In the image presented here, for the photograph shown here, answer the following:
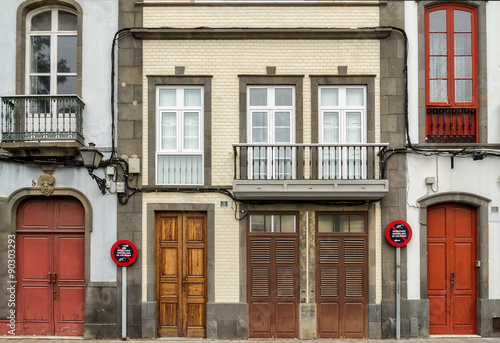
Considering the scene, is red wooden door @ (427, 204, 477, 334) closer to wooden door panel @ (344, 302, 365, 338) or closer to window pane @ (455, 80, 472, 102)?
wooden door panel @ (344, 302, 365, 338)

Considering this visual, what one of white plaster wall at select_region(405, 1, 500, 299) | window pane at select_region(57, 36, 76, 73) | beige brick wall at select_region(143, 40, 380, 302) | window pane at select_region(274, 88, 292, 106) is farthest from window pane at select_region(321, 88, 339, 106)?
window pane at select_region(57, 36, 76, 73)

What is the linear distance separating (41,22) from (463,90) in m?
10.0

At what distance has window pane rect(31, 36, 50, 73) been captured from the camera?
367 inches

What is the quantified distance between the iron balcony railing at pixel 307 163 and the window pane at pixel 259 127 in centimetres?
30

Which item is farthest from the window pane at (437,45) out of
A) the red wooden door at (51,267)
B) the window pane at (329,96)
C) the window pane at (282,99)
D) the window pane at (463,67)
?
the red wooden door at (51,267)

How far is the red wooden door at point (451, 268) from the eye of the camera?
8891 millimetres

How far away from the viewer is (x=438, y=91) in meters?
9.07

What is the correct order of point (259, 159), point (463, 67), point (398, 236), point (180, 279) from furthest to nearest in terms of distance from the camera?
point (463, 67)
point (180, 279)
point (259, 159)
point (398, 236)

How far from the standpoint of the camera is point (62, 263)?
9.01 metres

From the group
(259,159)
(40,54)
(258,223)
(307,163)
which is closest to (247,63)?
(259,159)

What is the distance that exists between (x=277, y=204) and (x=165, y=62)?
4.12m

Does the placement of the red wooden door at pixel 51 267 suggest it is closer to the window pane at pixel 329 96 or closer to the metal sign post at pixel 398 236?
the window pane at pixel 329 96

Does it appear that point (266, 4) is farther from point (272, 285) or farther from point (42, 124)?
point (272, 285)

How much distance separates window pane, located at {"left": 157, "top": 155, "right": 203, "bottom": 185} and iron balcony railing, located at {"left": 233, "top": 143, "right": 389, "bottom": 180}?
3.10 ft
